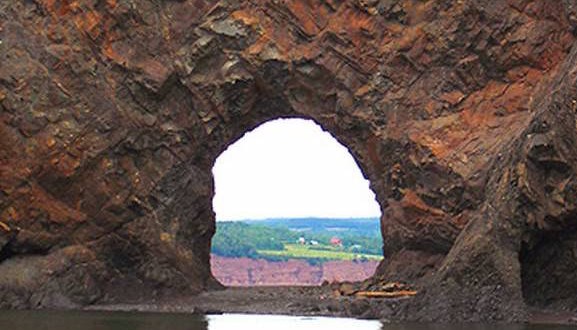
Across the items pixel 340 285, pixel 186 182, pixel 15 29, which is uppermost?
pixel 15 29

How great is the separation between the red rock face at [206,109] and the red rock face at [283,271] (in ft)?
196

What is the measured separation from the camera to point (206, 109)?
46594 millimetres

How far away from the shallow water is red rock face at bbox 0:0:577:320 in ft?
21.6

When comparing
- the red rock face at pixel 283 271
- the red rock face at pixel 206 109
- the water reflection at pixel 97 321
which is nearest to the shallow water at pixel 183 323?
the water reflection at pixel 97 321

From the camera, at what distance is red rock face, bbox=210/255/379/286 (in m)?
107

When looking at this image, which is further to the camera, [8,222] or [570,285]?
[8,222]

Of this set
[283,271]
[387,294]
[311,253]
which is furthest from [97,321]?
[311,253]

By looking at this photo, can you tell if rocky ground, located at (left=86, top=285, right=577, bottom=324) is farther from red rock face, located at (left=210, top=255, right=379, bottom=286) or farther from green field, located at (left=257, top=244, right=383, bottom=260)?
green field, located at (left=257, top=244, right=383, bottom=260)

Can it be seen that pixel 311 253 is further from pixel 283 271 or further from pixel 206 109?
pixel 206 109

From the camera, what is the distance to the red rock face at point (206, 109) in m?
41.2

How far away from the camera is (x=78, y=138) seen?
43156 mm

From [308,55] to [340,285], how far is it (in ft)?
43.7

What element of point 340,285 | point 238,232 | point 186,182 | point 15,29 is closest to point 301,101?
point 186,182

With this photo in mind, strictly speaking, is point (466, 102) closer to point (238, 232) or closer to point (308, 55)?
point (308, 55)
